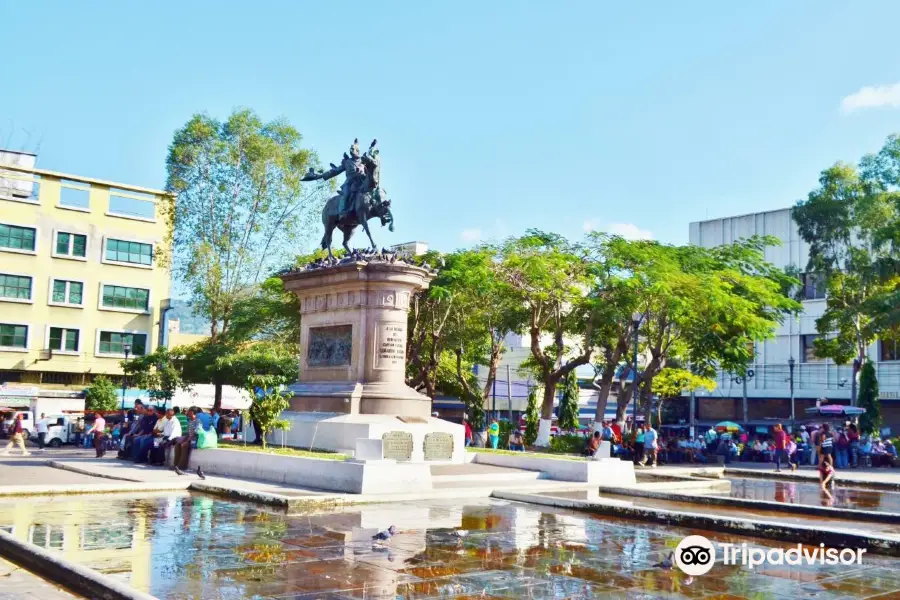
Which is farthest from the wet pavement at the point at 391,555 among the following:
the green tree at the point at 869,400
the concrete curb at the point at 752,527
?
the green tree at the point at 869,400

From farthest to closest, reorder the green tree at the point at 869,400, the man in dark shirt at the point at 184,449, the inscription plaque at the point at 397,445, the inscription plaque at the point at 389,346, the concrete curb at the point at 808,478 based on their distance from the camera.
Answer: the green tree at the point at 869,400
the concrete curb at the point at 808,478
the inscription plaque at the point at 389,346
the man in dark shirt at the point at 184,449
the inscription plaque at the point at 397,445

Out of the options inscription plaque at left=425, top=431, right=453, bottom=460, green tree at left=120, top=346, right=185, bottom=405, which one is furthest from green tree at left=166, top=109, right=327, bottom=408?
inscription plaque at left=425, top=431, right=453, bottom=460

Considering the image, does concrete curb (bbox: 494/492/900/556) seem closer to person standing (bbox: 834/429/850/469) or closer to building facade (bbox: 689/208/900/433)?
person standing (bbox: 834/429/850/469)

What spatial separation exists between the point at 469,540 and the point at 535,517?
274 centimetres

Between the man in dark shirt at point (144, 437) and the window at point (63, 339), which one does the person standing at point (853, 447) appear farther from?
the window at point (63, 339)

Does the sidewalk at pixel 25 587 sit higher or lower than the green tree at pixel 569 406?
lower

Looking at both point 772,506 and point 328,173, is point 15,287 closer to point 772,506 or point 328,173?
point 328,173

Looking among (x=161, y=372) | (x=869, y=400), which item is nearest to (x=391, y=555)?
(x=869, y=400)

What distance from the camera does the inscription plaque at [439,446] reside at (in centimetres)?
2130

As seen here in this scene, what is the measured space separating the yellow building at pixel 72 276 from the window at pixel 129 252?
6 centimetres

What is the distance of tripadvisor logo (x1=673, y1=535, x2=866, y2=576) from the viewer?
984cm

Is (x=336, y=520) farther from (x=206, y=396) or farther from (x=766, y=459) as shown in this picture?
(x=206, y=396)

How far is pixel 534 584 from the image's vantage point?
869 centimetres

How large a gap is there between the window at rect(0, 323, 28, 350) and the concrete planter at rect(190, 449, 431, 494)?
35638mm
